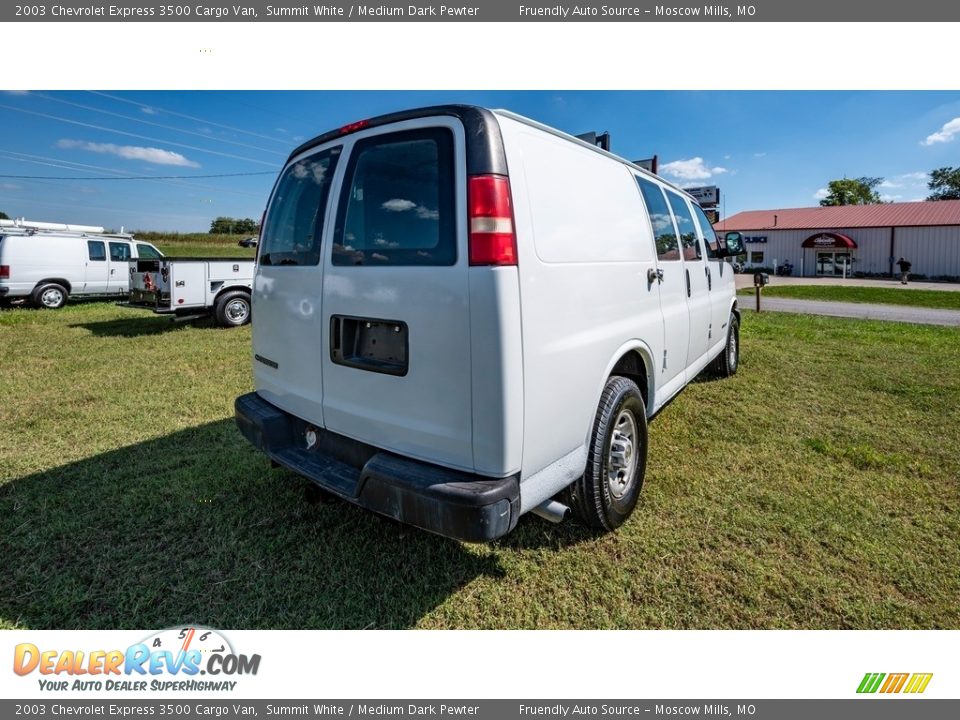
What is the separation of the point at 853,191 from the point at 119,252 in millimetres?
70782

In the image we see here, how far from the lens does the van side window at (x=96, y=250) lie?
47.7ft

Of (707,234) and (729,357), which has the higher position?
(707,234)

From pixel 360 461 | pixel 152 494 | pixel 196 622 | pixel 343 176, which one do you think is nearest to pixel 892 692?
pixel 360 461

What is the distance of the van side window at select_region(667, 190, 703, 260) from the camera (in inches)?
167

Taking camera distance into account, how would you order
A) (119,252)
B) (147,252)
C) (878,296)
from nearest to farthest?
(119,252) < (147,252) < (878,296)

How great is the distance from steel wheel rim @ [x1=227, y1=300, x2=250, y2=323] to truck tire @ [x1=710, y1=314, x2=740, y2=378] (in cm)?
919

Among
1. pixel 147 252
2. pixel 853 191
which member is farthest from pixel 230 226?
pixel 853 191

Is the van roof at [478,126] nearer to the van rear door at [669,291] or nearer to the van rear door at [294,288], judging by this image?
the van rear door at [294,288]

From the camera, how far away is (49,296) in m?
13.9

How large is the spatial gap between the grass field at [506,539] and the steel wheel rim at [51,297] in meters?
11.0

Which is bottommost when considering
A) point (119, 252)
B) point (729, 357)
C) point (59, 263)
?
point (729, 357)

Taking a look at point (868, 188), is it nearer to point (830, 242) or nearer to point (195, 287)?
point (830, 242)

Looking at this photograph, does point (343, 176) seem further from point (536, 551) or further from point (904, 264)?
point (904, 264)

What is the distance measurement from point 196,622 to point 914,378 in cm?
765
